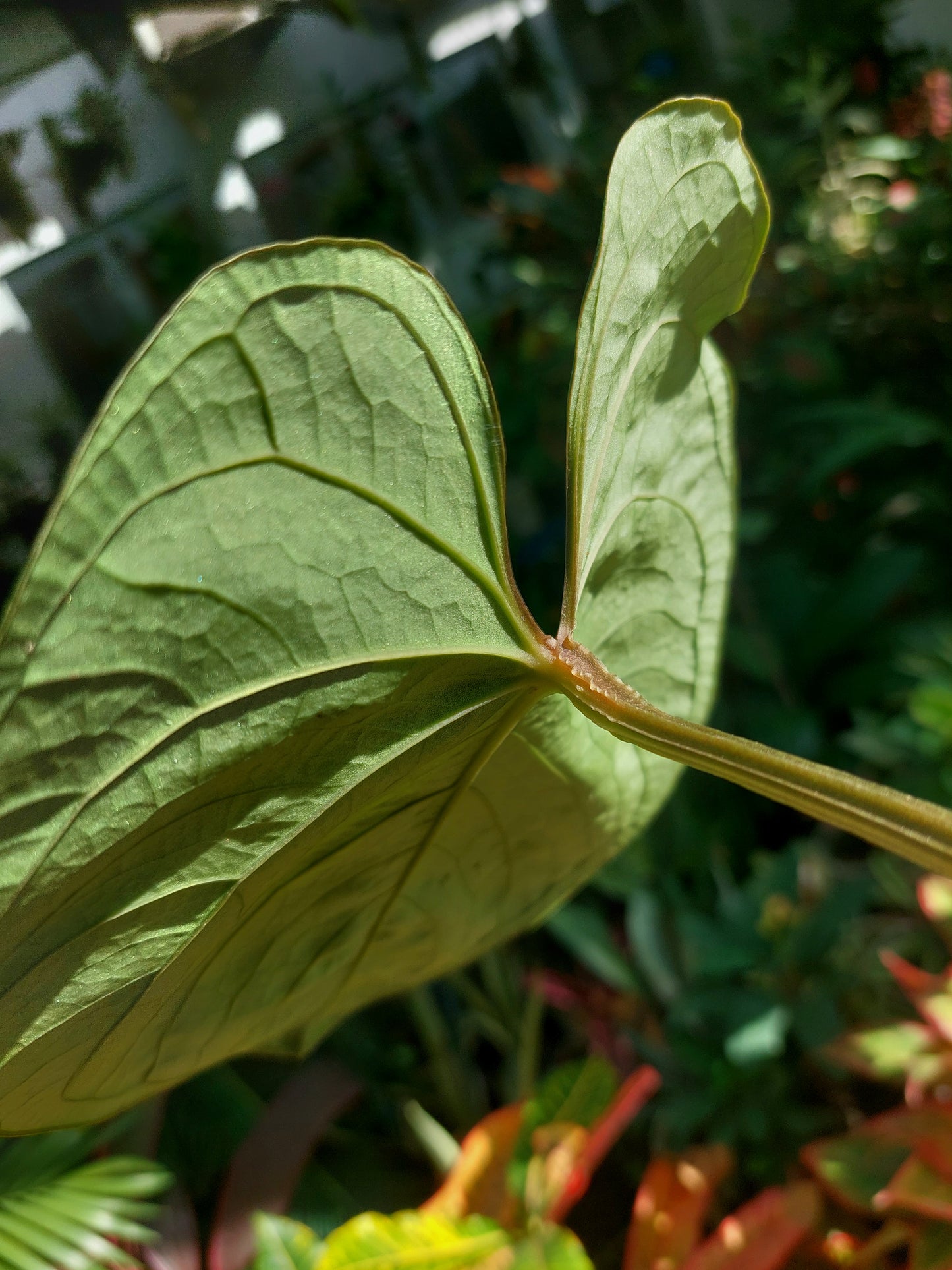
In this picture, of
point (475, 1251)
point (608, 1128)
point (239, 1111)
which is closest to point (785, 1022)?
point (608, 1128)

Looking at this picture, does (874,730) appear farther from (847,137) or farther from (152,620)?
(847,137)

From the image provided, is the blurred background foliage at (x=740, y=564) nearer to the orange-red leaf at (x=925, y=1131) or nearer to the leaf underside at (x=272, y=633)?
the orange-red leaf at (x=925, y=1131)

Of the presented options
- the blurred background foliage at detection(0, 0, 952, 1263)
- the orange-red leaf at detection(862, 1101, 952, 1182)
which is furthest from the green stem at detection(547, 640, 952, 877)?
the blurred background foliage at detection(0, 0, 952, 1263)

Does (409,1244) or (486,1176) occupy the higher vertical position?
(409,1244)

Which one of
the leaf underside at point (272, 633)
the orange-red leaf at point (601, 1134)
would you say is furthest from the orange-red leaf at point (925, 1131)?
the leaf underside at point (272, 633)

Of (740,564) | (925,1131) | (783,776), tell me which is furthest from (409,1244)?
(740,564)

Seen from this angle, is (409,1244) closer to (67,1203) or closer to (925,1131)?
(67,1203)
